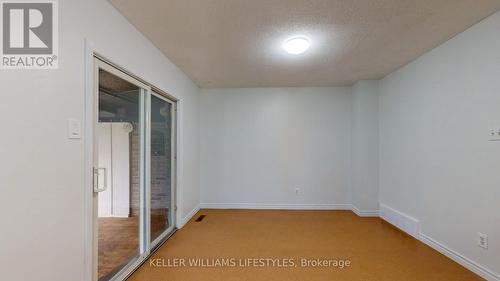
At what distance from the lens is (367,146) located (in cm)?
405

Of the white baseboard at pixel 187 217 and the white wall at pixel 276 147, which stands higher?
the white wall at pixel 276 147

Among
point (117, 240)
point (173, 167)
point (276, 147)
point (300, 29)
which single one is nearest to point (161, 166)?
point (173, 167)

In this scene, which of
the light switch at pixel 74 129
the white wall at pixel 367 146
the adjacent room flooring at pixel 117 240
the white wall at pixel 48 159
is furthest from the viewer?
the white wall at pixel 367 146

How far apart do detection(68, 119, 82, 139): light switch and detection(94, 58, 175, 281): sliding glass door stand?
1.26 feet

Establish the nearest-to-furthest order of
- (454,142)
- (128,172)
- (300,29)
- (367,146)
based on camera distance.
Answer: (300,29), (454,142), (128,172), (367,146)

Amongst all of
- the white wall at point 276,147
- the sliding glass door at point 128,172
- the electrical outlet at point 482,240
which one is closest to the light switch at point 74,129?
the sliding glass door at point 128,172

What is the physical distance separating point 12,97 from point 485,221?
384cm

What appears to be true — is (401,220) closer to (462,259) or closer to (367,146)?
(462,259)

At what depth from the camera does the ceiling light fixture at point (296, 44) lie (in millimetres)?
2441

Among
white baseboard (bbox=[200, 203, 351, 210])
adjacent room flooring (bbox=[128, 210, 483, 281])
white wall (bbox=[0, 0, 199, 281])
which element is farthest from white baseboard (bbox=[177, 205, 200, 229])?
white wall (bbox=[0, 0, 199, 281])

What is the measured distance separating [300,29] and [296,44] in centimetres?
24

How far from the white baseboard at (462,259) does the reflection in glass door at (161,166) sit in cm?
353

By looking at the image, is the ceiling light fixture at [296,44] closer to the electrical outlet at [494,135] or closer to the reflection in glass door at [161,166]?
the reflection in glass door at [161,166]

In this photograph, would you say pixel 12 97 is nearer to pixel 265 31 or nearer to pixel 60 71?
pixel 60 71
